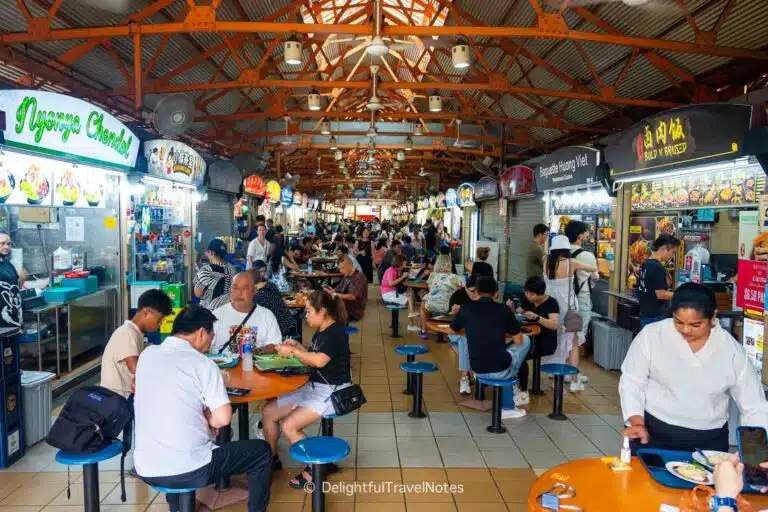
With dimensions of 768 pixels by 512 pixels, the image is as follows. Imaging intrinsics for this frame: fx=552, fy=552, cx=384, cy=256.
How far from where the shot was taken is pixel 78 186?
643 cm

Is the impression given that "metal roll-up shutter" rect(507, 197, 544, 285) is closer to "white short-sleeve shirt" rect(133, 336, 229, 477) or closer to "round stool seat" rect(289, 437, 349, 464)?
"round stool seat" rect(289, 437, 349, 464)

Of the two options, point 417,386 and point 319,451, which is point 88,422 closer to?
point 319,451

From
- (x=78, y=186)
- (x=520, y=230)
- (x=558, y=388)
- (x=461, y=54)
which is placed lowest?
(x=558, y=388)

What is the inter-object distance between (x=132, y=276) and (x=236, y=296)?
367 cm

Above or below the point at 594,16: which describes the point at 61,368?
below

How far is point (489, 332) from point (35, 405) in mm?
3886

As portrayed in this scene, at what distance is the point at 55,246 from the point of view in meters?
6.92

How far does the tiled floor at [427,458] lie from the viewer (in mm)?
3840

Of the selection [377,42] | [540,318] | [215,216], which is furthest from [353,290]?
[215,216]

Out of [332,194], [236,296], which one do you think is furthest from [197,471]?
[332,194]

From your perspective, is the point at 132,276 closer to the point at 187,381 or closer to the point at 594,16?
the point at 187,381

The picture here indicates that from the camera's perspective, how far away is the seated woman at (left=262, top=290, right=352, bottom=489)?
12.8 ft

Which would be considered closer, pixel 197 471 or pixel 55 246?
pixel 197 471

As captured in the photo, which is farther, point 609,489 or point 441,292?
point 441,292
